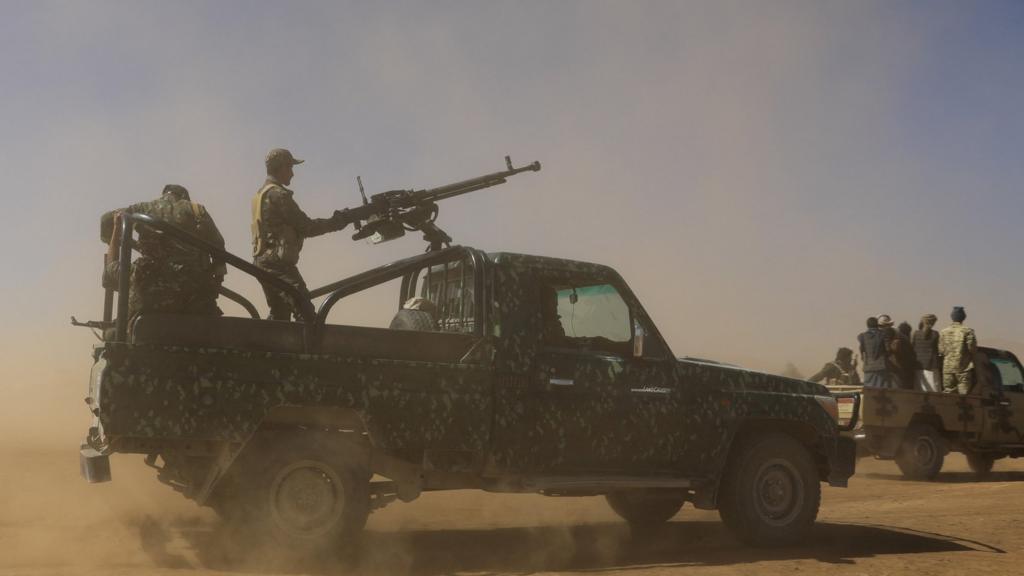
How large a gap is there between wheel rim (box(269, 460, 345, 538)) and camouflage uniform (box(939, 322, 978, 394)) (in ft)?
35.2

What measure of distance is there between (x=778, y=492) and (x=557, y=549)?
5.85 feet

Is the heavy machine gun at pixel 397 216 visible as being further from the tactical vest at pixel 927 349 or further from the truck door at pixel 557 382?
the tactical vest at pixel 927 349

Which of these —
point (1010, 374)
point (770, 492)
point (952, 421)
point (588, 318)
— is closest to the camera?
point (588, 318)

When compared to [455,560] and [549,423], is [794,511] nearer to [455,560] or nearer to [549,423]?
[549,423]

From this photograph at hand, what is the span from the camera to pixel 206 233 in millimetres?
7020

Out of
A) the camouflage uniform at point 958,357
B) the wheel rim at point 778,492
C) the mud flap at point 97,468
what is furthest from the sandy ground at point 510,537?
the camouflage uniform at point 958,357

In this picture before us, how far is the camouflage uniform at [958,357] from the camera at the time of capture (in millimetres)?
13773

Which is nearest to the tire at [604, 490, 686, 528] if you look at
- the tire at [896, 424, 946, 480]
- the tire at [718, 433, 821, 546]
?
the tire at [718, 433, 821, 546]

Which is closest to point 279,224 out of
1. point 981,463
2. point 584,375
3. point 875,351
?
point 584,375

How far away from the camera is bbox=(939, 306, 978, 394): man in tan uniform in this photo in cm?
1377

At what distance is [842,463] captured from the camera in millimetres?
7621

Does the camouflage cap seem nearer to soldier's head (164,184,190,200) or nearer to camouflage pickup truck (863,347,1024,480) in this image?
soldier's head (164,184,190,200)

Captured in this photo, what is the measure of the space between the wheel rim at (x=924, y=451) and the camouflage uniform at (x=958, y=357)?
3.82ft

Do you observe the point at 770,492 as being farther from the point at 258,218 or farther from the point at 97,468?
the point at 97,468
